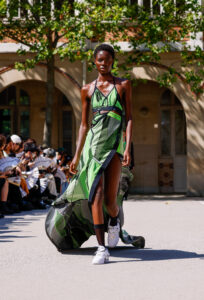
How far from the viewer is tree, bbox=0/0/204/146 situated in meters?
19.1

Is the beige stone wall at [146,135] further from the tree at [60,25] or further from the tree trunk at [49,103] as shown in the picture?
the tree at [60,25]

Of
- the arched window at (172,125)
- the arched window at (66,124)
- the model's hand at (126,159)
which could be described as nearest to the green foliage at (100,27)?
the arched window at (172,125)

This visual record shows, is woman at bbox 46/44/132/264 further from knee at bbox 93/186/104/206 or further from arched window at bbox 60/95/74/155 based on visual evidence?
arched window at bbox 60/95/74/155

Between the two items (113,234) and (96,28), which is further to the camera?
(96,28)

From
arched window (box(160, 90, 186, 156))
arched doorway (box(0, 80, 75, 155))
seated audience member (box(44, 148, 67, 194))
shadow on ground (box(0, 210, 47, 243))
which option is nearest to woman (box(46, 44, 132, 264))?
shadow on ground (box(0, 210, 47, 243))

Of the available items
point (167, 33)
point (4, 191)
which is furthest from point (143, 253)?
point (167, 33)

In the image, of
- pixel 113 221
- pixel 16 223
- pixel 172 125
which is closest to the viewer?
pixel 113 221

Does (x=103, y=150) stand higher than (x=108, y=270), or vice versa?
(x=103, y=150)

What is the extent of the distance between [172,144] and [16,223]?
14044 mm

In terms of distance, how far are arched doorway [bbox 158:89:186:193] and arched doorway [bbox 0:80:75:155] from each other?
3142mm

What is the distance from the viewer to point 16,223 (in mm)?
11422

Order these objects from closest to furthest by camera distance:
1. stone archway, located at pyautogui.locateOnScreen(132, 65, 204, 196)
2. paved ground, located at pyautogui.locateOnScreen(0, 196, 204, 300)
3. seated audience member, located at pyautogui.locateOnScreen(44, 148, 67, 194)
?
paved ground, located at pyautogui.locateOnScreen(0, 196, 204, 300) → seated audience member, located at pyautogui.locateOnScreen(44, 148, 67, 194) → stone archway, located at pyautogui.locateOnScreen(132, 65, 204, 196)

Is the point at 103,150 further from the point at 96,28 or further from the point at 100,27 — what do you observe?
the point at 96,28

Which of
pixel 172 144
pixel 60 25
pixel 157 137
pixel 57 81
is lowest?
pixel 172 144
